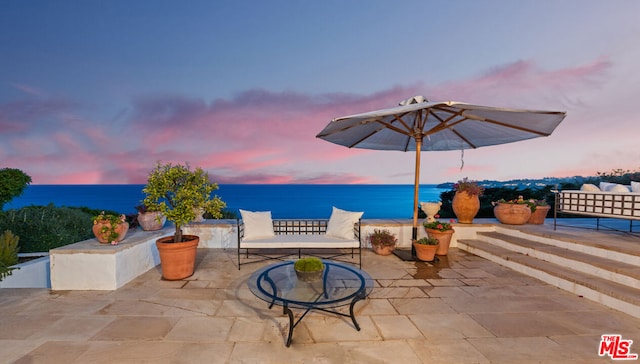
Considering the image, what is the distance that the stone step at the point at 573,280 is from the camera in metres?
2.62

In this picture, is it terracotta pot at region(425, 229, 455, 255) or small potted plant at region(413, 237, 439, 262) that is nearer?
small potted plant at region(413, 237, 439, 262)

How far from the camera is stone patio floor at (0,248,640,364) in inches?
74.2

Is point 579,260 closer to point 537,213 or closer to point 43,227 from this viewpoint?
point 537,213

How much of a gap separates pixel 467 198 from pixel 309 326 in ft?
15.8

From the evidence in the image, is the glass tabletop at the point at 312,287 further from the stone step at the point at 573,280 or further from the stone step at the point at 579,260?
the stone step at the point at 579,260

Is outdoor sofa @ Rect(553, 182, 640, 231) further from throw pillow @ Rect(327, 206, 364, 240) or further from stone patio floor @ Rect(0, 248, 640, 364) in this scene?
throw pillow @ Rect(327, 206, 364, 240)

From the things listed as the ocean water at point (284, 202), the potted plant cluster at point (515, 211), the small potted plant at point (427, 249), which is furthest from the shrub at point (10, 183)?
the potted plant cluster at point (515, 211)

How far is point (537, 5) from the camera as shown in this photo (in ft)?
22.4

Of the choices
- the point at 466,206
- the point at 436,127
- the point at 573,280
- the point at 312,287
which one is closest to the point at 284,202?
the point at 466,206

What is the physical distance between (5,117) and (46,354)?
53.7 ft

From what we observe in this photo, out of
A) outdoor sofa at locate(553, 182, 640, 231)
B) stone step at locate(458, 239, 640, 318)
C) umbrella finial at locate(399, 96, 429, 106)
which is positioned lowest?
stone step at locate(458, 239, 640, 318)

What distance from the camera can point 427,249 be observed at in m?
4.41

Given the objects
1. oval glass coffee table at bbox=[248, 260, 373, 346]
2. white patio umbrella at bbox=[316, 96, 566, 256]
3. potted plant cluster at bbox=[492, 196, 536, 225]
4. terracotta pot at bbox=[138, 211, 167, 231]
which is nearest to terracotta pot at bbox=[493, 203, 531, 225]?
potted plant cluster at bbox=[492, 196, 536, 225]

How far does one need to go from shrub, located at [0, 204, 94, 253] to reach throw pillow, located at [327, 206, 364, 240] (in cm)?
815
